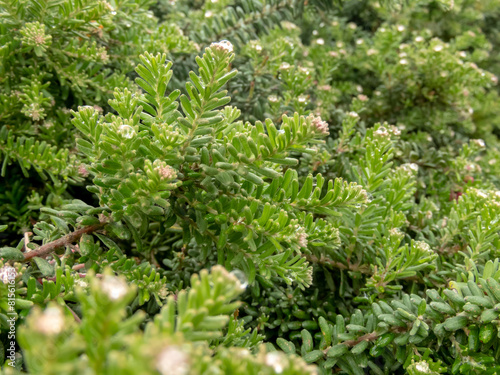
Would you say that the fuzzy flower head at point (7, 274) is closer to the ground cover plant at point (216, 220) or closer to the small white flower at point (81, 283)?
the ground cover plant at point (216, 220)

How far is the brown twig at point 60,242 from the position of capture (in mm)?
1016

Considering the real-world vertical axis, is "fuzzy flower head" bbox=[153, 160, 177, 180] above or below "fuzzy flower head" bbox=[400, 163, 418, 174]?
above

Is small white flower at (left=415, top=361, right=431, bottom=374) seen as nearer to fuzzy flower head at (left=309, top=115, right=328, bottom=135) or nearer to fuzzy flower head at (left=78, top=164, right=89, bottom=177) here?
fuzzy flower head at (left=309, top=115, right=328, bottom=135)

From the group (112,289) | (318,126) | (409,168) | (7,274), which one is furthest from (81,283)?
(409,168)

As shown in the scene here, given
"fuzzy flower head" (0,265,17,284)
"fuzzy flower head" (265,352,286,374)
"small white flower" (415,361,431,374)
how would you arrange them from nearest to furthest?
"fuzzy flower head" (265,352,286,374) → "fuzzy flower head" (0,265,17,284) → "small white flower" (415,361,431,374)

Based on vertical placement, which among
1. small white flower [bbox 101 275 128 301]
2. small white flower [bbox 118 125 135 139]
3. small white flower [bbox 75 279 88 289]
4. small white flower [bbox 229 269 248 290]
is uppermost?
small white flower [bbox 101 275 128 301]

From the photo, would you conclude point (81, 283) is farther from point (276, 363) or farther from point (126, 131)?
point (276, 363)

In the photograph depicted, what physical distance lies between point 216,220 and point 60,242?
41cm

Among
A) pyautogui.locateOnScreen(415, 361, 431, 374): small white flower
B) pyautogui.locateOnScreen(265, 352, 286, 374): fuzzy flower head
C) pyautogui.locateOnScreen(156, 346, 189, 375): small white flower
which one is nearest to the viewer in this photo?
pyautogui.locateOnScreen(156, 346, 189, 375): small white flower

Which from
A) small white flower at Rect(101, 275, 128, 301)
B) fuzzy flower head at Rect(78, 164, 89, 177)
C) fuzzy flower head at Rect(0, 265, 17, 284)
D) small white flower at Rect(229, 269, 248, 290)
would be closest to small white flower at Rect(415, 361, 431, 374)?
small white flower at Rect(229, 269, 248, 290)

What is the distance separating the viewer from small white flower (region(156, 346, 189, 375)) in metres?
0.41

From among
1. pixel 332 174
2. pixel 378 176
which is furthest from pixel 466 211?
pixel 332 174

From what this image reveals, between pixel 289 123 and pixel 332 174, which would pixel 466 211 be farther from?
pixel 289 123

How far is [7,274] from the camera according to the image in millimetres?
863
